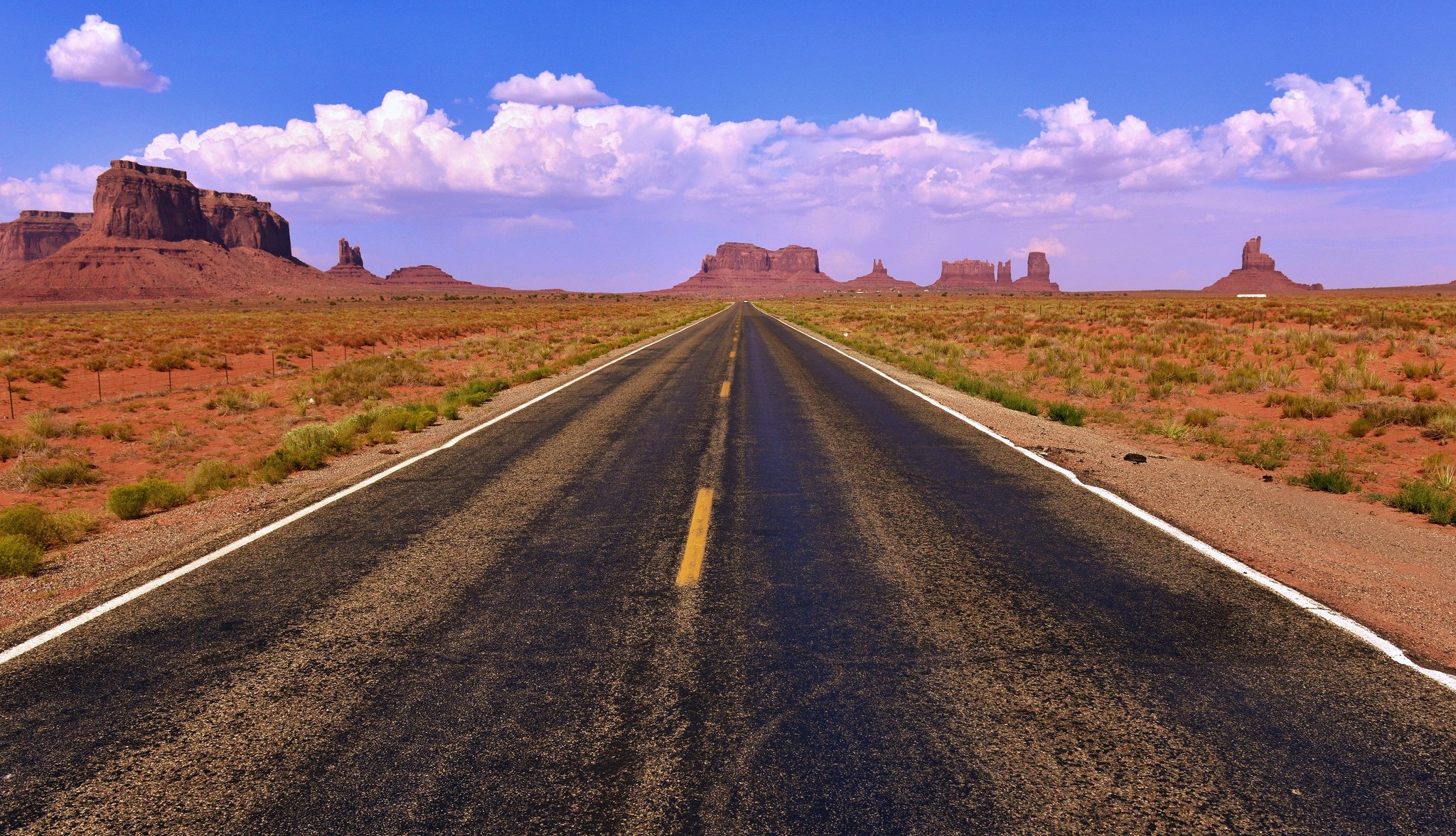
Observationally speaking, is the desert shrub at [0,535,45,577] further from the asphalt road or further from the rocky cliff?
the rocky cliff

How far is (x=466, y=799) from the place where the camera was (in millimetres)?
2904

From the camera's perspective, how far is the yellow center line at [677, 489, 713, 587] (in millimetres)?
5333

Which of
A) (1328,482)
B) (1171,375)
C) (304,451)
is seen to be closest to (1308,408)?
(1171,375)

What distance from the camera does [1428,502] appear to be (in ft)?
24.9

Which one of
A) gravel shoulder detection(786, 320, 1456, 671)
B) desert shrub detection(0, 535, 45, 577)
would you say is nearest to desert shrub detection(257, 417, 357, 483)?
desert shrub detection(0, 535, 45, 577)

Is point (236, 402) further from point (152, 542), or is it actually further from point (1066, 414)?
point (1066, 414)

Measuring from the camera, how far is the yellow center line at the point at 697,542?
5.33 meters

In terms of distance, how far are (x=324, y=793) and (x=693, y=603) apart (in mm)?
2301

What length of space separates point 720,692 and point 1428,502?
7.89m

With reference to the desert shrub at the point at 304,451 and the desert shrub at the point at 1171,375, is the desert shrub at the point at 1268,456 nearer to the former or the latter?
the desert shrub at the point at 1171,375

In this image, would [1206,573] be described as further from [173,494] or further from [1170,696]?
[173,494]

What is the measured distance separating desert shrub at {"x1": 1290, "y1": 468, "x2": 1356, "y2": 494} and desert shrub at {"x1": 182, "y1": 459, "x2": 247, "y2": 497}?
12.5 meters

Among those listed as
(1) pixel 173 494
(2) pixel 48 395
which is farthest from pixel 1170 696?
(2) pixel 48 395

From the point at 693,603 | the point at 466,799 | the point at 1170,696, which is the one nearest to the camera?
the point at 466,799
